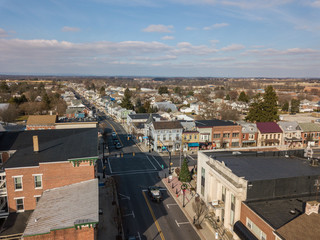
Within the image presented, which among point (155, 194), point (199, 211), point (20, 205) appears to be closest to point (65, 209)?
point (20, 205)

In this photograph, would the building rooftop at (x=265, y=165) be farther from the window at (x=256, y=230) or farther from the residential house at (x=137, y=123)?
the residential house at (x=137, y=123)

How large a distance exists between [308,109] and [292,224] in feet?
485

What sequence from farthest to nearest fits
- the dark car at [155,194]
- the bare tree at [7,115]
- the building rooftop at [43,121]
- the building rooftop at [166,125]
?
the bare tree at [7,115], the building rooftop at [166,125], the building rooftop at [43,121], the dark car at [155,194]

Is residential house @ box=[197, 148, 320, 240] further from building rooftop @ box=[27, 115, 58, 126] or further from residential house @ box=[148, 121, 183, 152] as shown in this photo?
building rooftop @ box=[27, 115, 58, 126]

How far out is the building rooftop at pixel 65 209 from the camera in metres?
20.0

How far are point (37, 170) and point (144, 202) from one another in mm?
17514

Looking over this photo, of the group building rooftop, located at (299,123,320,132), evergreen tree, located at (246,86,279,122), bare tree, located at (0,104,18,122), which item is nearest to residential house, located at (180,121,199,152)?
evergreen tree, located at (246,86,279,122)

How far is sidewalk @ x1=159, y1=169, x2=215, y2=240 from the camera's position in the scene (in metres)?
30.7

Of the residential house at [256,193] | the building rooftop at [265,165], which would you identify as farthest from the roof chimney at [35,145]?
the building rooftop at [265,165]

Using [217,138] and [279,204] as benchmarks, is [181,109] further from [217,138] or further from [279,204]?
[279,204]

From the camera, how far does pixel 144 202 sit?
38375 millimetres

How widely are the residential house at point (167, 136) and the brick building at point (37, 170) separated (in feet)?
122

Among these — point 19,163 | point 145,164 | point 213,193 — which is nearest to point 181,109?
point 145,164

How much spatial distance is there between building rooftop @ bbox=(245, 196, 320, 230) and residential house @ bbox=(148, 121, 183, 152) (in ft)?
134
